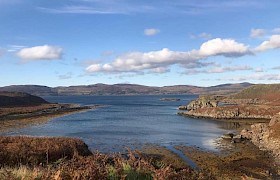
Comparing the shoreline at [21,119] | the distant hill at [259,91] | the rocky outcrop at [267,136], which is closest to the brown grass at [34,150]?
the rocky outcrop at [267,136]

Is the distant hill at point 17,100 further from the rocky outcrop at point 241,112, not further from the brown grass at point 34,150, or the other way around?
the brown grass at point 34,150

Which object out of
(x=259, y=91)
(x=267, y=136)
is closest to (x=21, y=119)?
(x=267, y=136)

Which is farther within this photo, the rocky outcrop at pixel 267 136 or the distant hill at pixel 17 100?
the distant hill at pixel 17 100

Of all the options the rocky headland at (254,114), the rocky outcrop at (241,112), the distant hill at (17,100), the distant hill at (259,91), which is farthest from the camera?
the distant hill at (259,91)

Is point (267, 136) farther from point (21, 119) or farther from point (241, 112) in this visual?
point (21, 119)

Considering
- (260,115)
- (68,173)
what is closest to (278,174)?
(68,173)

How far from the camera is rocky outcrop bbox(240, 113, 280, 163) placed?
155ft

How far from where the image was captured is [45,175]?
9094mm

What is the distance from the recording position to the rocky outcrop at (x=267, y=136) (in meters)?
47.3

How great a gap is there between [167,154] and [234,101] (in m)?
133

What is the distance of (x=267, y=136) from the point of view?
175ft

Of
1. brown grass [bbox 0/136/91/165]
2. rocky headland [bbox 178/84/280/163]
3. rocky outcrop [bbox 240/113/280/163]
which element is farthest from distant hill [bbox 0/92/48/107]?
brown grass [bbox 0/136/91/165]

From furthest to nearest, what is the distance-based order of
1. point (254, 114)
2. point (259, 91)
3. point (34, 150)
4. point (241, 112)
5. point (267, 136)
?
1. point (259, 91)
2. point (241, 112)
3. point (254, 114)
4. point (267, 136)
5. point (34, 150)

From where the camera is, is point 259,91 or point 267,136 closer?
point 267,136
